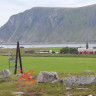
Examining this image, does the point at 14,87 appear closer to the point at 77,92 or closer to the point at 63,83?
the point at 63,83

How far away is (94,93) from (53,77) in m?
6.51

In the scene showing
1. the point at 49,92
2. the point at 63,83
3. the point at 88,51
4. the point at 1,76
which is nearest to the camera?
the point at 49,92

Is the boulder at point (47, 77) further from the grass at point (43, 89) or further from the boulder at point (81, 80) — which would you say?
the boulder at point (81, 80)

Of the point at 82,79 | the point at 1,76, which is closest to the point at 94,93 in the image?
the point at 82,79

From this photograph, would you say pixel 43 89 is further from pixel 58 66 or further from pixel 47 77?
pixel 58 66

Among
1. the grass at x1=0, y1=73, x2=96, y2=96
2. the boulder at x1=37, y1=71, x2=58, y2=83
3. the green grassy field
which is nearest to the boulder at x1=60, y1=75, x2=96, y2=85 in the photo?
the grass at x1=0, y1=73, x2=96, y2=96

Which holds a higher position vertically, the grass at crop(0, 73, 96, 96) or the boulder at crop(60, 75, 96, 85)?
the boulder at crop(60, 75, 96, 85)

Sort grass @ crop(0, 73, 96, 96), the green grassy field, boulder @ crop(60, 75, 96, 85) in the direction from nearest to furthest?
1. grass @ crop(0, 73, 96, 96)
2. boulder @ crop(60, 75, 96, 85)
3. the green grassy field

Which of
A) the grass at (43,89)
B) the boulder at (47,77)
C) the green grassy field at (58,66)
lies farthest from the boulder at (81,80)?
the green grassy field at (58,66)

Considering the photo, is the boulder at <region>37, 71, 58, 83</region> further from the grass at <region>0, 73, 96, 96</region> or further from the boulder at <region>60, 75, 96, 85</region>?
the boulder at <region>60, 75, 96, 85</region>

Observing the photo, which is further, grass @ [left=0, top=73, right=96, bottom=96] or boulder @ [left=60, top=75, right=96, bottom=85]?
boulder @ [left=60, top=75, right=96, bottom=85]

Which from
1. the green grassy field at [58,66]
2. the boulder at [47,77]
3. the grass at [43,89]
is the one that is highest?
the boulder at [47,77]

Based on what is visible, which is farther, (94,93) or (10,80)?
(10,80)

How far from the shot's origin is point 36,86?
23875 mm
